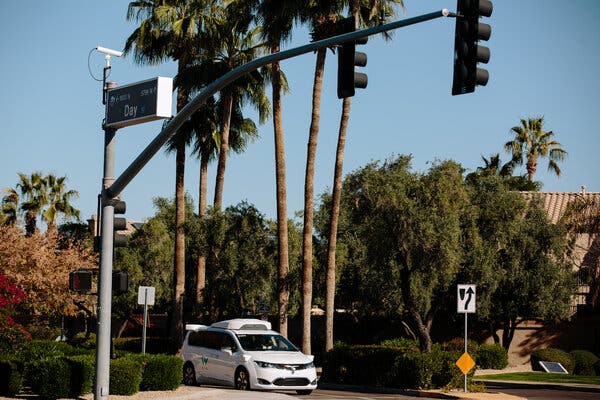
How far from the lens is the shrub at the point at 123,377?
21281mm

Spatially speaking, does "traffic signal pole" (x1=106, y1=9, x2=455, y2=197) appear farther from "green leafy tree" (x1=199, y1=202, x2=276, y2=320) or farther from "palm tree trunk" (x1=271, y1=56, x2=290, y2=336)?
"green leafy tree" (x1=199, y1=202, x2=276, y2=320)

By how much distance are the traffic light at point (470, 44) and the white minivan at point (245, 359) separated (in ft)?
44.3

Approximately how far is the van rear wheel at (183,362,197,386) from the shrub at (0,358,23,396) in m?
6.55

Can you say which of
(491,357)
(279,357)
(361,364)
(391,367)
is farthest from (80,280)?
(491,357)

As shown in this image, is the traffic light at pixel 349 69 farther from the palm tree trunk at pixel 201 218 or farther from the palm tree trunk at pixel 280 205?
the palm tree trunk at pixel 201 218

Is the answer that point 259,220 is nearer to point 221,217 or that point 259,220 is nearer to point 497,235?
point 221,217

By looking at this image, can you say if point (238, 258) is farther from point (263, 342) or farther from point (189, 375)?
point (263, 342)

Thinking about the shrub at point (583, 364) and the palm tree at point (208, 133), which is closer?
the shrub at point (583, 364)

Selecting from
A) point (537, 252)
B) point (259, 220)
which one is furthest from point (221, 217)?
point (537, 252)

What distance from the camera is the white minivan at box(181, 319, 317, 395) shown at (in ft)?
79.7

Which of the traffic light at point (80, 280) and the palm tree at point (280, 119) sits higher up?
the palm tree at point (280, 119)

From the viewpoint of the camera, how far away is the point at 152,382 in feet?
74.8

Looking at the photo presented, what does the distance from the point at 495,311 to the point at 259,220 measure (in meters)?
11.4

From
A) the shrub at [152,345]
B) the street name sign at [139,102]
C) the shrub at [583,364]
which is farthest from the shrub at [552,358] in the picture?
the street name sign at [139,102]
